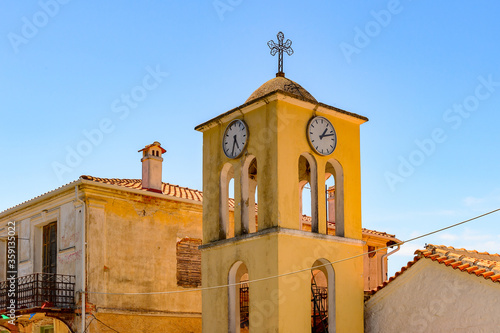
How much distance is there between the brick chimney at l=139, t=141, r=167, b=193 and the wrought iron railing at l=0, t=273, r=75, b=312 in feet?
12.1

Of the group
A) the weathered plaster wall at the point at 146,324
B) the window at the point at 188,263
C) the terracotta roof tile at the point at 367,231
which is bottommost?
the weathered plaster wall at the point at 146,324

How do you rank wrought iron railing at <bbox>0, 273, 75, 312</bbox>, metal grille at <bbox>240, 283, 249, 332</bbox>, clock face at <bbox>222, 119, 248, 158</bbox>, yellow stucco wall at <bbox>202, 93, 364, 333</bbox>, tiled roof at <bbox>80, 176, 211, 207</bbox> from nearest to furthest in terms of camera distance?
yellow stucco wall at <bbox>202, 93, 364, 333</bbox>
clock face at <bbox>222, 119, 248, 158</bbox>
metal grille at <bbox>240, 283, 249, 332</bbox>
wrought iron railing at <bbox>0, 273, 75, 312</bbox>
tiled roof at <bbox>80, 176, 211, 207</bbox>

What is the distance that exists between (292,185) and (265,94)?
212 cm

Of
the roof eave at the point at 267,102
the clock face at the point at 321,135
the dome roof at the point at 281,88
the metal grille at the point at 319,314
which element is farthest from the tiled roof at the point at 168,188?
the clock face at the point at 321,135

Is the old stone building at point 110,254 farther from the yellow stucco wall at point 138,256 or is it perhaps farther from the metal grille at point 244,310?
the metal grille at point 244,310

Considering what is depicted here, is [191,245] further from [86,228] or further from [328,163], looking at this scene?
[328,163]

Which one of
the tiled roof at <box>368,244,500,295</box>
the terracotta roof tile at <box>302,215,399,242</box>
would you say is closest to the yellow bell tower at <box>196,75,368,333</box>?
the tiled roof at <box>368,244,500,295</box>

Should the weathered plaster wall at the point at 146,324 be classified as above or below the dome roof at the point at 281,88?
below

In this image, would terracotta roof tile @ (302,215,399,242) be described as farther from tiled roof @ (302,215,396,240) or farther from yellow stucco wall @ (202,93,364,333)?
yellow stucco wall @ (202,93,364,333)

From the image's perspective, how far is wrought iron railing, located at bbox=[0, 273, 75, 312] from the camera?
61.3 ft

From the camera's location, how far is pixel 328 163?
1627 cm

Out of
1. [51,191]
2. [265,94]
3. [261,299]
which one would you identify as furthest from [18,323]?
[265,94]

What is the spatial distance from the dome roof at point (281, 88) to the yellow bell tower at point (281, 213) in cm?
3

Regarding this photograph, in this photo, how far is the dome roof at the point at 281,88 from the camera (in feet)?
52.0
